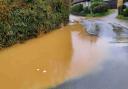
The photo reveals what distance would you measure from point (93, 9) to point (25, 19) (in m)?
13.3

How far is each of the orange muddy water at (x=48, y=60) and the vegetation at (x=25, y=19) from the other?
555 mm

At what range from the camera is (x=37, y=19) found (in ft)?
64.3

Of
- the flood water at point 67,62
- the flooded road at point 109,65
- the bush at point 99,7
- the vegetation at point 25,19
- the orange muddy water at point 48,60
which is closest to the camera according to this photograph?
the flooded road at point 109,65

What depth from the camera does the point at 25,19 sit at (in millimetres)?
18312

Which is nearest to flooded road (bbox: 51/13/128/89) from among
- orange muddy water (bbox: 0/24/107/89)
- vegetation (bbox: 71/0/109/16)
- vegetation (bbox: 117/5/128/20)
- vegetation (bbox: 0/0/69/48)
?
orange muddy water (bbox: 0/24/107/89)

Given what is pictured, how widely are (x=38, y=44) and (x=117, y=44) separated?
15.1 feet

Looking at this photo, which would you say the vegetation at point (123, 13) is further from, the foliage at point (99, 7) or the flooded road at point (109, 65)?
the flooded road at point (109, 65)

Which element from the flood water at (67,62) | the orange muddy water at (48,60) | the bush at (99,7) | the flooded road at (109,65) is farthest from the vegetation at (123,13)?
the orange muddy water at (48,60)

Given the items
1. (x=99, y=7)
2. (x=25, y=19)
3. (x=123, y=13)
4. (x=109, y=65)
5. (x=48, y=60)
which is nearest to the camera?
(x=109, y=65)

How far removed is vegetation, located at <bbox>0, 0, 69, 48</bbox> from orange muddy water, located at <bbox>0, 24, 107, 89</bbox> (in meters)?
0.55

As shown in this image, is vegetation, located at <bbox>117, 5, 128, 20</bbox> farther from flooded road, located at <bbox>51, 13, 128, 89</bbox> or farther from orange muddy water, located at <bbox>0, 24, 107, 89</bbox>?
orange muddy water, located at <bbox>0, 24, 107, 89</bbox>

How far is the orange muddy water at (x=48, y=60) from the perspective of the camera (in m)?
12.4

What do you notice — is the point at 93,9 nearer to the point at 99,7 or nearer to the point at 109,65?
the point at 99,7

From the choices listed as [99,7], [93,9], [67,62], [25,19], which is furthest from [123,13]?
[67,62]
